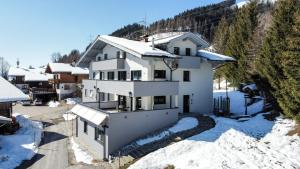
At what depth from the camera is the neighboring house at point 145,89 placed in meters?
27.1

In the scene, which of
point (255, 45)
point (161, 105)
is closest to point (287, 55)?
point (161, 105)

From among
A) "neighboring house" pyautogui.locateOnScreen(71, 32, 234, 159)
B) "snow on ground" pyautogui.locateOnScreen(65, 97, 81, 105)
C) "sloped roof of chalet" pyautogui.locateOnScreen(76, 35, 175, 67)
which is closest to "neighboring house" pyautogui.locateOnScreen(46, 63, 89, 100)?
"snow on ground" pyautogui.locateOnScreen(65, 97, 81, 105)

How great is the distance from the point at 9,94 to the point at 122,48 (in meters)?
14.1

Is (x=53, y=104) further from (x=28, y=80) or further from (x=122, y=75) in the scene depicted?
(x=122, y=75)

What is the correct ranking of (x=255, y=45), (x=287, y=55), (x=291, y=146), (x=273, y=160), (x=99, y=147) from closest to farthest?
(x=273, y=160) < (x=291, y=146) < (x=287, y=55) < (x=99, y=147) < (x=255, y=45)

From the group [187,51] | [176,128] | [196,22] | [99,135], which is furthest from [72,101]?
[196,22]

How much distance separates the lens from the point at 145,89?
1102 inches

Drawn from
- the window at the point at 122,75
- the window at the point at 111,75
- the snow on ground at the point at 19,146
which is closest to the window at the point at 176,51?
the window at the point at 122,75

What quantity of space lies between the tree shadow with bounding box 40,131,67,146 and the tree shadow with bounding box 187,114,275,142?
1766 cm

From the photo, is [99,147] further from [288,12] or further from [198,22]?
[198,22]

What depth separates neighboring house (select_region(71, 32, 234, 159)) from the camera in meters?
27.1

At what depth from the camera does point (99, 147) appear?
90.8ft

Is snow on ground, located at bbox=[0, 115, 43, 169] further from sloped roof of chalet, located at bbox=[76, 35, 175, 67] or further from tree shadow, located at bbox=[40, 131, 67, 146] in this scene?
sloped roof of chalet, located at bbox=[76, 35, 175, 67]

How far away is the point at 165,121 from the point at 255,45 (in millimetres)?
23879
